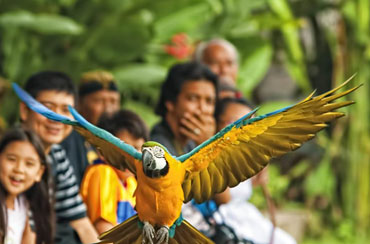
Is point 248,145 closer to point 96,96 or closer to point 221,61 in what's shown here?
point 96,96

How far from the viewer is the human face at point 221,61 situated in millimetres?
5426

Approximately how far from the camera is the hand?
3.46 m

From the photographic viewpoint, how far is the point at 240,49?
7.46 m

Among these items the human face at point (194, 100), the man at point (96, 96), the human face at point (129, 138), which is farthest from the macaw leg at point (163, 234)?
the man at point (96, 96)

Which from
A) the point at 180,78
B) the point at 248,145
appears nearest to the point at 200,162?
the point at 248,145

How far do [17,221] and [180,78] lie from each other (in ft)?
3.91

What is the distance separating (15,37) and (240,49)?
7.30 feet

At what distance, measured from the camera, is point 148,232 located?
7.50ft

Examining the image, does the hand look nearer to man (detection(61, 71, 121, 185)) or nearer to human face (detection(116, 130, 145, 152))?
human face (detection(116, 130, 145, 152))

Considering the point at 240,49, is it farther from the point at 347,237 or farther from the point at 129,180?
the point at 129,180

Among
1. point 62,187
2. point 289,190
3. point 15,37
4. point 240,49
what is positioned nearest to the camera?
point 62,187

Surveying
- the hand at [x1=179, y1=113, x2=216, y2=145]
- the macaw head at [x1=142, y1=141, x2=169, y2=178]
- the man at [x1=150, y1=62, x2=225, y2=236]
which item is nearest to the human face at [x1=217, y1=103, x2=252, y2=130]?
the man at [x1=150, y1=62, x2=225, y2=236]

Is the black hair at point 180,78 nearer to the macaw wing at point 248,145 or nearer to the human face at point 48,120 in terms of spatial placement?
the human face at point 48,120

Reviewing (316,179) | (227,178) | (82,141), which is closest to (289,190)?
(316,179)
